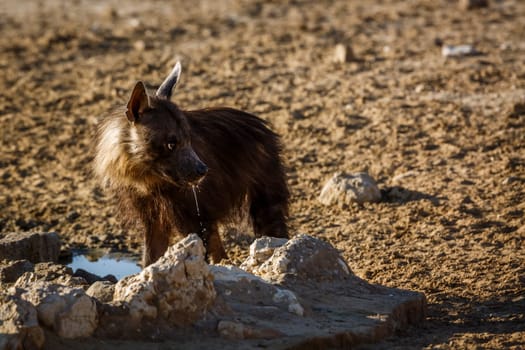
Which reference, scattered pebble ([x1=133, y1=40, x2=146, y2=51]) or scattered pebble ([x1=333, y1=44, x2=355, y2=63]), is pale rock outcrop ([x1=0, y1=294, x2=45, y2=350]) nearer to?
scattered pebble ([x1=333, y1=44, x2=355, y2=63])

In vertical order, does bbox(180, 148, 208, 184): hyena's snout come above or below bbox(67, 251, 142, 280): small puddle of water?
above

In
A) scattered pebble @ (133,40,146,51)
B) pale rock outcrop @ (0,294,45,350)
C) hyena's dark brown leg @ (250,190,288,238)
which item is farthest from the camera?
scattered pebble @ (133,40,146,51)

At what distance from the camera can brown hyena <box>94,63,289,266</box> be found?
7.11 metres

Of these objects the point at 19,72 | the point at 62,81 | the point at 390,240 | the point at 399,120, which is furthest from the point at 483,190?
the point at 19,72

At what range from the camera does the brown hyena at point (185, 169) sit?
280 inches

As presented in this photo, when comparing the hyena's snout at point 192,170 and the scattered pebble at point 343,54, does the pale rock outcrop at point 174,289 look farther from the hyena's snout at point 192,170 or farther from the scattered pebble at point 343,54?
the scattered pebble at point 343,54

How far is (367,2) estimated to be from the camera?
1614 centimetres

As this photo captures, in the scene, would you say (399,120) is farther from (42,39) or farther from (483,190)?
(42,39)

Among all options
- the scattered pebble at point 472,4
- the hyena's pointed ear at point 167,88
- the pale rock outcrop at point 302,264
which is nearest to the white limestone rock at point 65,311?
the pale rock outcrop at point 302,264

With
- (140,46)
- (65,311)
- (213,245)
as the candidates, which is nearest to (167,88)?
(213,245)

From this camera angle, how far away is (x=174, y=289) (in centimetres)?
555

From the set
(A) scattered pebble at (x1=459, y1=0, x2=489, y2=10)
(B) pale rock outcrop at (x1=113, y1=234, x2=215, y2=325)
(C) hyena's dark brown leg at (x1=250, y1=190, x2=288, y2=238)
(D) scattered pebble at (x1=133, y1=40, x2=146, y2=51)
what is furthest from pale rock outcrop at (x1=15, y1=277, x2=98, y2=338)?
(A) scattered pebble at (x1=459, y1=0, x2=489, y2=10)

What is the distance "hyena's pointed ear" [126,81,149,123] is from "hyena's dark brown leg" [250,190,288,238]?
4.43ft

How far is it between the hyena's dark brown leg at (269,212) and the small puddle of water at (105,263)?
3.65 ft
